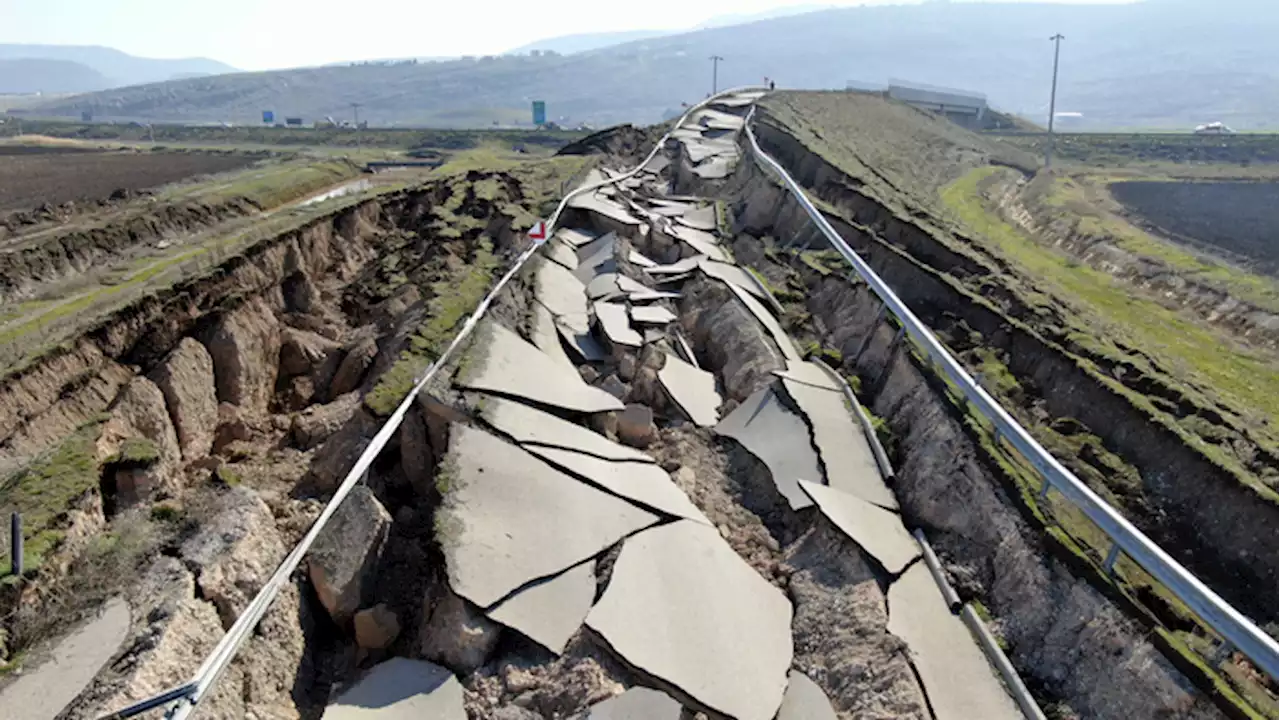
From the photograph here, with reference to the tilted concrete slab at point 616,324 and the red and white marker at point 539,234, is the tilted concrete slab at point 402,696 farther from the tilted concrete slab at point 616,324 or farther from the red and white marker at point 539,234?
the red and white marker at point 539,234

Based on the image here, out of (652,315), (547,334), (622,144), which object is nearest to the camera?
(547,334)

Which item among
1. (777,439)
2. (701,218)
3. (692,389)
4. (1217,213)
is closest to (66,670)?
(777,439)

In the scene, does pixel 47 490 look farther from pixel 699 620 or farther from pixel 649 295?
pixel 649 295

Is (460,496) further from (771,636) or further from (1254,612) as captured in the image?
(1254,612)

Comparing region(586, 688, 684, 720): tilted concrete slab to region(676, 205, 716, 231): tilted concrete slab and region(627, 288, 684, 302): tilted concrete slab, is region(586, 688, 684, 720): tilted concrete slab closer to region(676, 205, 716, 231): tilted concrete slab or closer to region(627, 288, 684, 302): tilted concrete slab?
region(627, 288, 684, 302): tilted concrete slab

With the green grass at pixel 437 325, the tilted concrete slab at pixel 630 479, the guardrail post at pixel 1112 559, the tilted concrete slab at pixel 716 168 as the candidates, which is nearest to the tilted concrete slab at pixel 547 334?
the green grass at pixel 437 325

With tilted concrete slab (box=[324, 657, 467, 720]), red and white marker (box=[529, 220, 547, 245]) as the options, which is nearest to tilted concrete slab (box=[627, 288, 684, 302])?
red and white marker (box=[529, 220, 547, 245])
